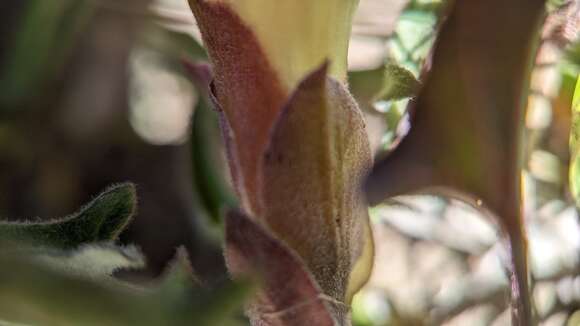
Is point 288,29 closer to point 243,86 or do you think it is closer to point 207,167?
point 243,86

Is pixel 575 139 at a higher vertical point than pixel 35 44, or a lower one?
lower

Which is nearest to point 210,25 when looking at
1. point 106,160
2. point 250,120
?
point 250,120

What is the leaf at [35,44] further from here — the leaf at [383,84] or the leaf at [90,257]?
the leaf at [90,257]

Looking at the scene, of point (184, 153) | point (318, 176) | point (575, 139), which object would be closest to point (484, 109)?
point (318, 176)

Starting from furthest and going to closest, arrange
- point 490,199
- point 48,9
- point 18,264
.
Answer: point 48,9 < point 490,199 < point 18,264

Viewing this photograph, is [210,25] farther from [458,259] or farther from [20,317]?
[458,259]

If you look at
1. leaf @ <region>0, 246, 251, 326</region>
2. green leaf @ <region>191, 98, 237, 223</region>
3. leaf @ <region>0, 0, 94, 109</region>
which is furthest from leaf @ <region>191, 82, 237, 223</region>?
leaf @ <region>0, 246, 251, 326</region>
